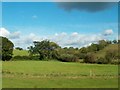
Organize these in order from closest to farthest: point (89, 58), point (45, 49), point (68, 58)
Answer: point (89, 58), point (68, 58), point (45, 49)

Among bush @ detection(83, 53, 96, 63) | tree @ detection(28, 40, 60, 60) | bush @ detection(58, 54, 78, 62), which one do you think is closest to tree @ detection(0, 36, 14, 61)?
tree @ detection(28, 40, 60, 60)

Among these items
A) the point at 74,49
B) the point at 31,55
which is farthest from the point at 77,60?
the point at 31,55

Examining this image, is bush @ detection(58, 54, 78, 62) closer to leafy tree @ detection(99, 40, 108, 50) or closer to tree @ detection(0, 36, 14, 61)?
leafy tree @ detection(99, 40, 108, 50)

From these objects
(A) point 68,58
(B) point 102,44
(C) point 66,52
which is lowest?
(A) point 68,58

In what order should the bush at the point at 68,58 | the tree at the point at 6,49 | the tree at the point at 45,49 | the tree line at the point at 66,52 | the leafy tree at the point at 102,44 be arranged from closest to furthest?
the tree at the point at 6,49, the tree line at the point at 66,52, the bush at the point at 68,58, the tree at the point at 45,49, the leafy tree at the point at 102,44

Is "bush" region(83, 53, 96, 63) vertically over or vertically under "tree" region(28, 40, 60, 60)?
under

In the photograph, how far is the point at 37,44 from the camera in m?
32.9

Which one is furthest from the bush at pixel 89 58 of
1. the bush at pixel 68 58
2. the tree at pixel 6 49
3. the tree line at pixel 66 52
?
the tree at pixel 6 49

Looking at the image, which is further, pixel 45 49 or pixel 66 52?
pixel 45 49

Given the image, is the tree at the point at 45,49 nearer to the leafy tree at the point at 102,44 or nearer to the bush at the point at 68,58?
the bush at the point at 68,58

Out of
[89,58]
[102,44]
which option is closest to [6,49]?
[89,58]

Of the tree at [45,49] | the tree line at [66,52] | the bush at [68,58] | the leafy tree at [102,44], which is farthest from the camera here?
the leafy tree at [102,44]

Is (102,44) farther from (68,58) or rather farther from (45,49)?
(45,49)

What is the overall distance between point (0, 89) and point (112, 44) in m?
19.5
